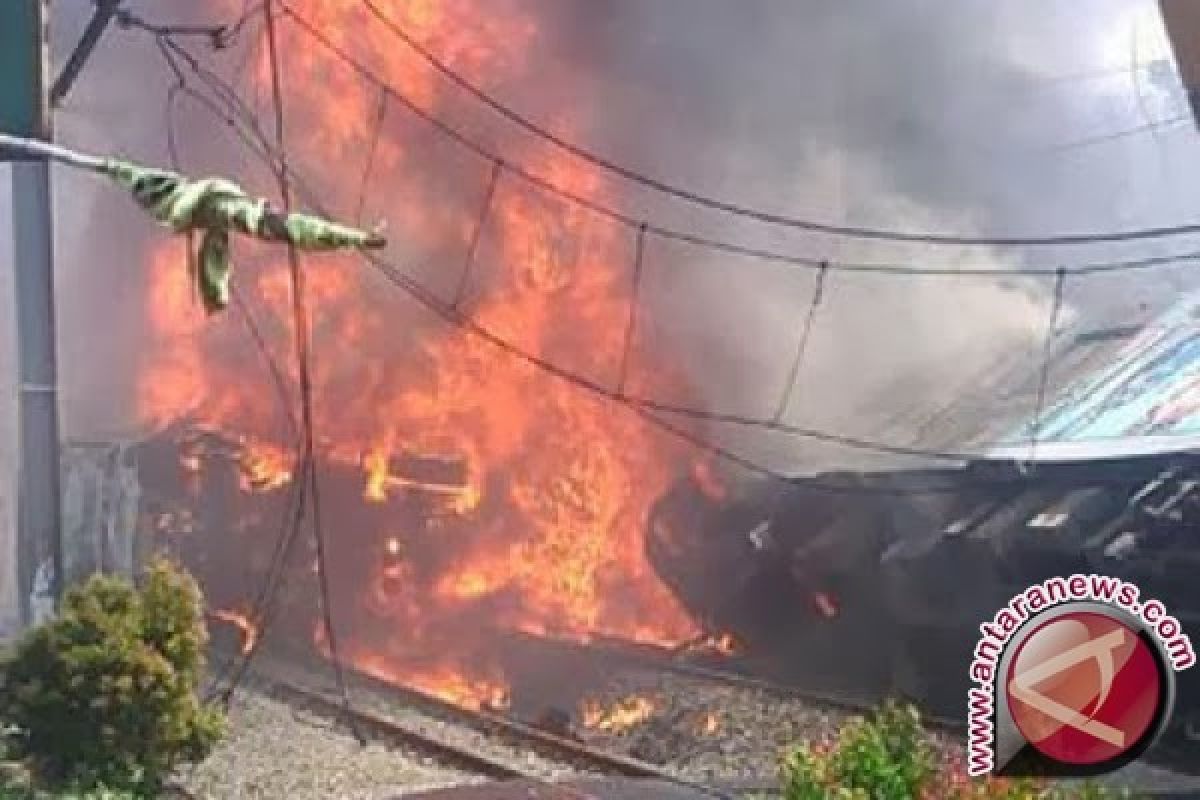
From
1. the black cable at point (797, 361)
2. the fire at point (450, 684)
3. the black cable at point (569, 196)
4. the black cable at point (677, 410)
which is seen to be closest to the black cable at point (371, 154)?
the black cable at point (569, 196)

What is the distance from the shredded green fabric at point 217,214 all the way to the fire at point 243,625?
34.0ft

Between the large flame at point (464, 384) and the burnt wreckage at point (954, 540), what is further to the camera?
the large flame at point (464, 384)

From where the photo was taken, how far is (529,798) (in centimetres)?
959

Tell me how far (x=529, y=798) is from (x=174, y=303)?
16789 millimetres

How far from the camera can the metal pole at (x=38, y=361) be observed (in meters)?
14.8

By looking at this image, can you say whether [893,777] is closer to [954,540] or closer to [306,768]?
[306,768]

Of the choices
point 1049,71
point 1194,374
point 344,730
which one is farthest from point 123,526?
point 1049,71

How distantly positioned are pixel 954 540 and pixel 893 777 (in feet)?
24.2

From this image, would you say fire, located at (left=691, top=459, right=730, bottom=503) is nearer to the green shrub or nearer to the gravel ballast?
the gravel ballast

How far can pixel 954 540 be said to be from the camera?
14664 mm

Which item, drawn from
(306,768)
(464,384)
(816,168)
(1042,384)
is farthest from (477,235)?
(306,768)

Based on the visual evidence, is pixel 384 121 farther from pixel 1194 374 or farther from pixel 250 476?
pixel 1194 374

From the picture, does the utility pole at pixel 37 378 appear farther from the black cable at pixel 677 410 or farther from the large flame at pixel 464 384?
the large flame at pixel 464 384

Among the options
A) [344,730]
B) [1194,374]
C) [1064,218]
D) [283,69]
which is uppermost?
[283,69]
